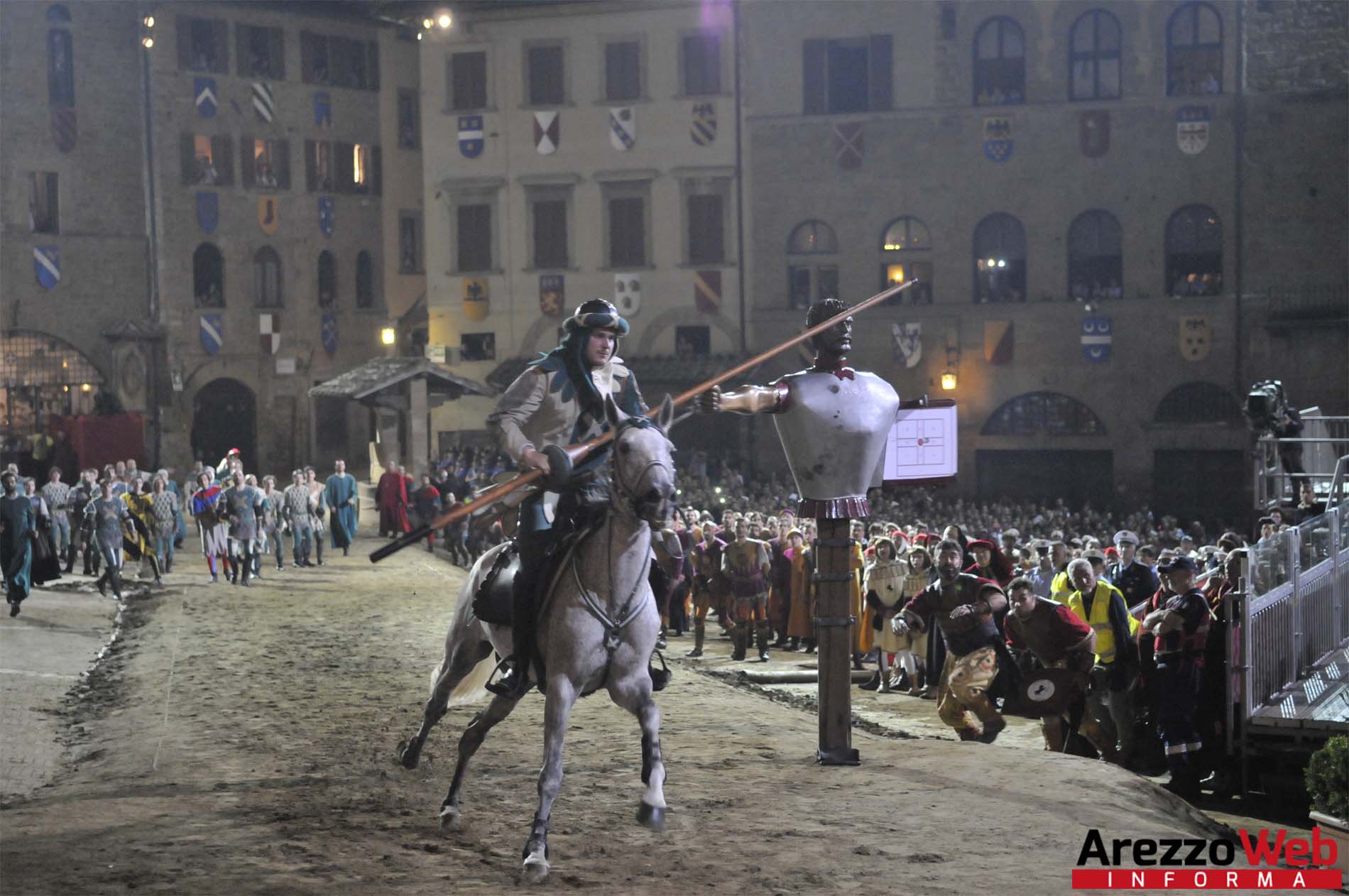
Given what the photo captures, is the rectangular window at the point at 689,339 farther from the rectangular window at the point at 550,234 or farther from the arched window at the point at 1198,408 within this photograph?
the arched window at the point at 1198,408

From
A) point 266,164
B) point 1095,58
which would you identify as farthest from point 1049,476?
point 266,164

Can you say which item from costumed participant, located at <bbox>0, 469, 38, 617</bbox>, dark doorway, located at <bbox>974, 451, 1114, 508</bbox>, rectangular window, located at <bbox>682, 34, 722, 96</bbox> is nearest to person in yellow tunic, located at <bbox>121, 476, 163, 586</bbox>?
costumed participant, located at <bbox>0, 469, 38, 617</bbox>

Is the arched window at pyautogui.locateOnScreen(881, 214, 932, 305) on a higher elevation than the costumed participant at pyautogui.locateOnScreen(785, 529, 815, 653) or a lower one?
higher

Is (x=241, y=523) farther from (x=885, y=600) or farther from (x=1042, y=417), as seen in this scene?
(x=1042, y=417)

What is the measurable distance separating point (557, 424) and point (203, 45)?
39149 millimetres

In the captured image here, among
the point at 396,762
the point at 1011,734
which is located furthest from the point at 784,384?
the point at 1011,734

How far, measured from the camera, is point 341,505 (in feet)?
87.7

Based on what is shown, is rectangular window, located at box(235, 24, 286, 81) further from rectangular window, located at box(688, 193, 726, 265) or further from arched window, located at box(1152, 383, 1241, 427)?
arched window, located at box(1152, 383, 1241, 427)

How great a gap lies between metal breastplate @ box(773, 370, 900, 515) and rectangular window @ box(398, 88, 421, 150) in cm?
3944

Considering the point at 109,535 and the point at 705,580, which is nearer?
the point at 705,580

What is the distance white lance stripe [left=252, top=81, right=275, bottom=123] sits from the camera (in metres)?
44.8

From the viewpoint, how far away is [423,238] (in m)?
48.4

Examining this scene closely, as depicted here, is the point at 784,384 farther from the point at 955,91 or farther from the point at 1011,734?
the point at 955,91

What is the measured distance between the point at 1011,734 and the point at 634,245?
91.0 ft
